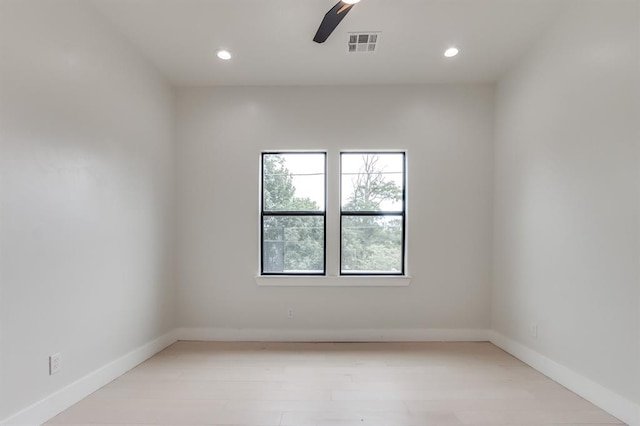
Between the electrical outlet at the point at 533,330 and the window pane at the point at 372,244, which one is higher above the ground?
the window pane at the point at 372,244

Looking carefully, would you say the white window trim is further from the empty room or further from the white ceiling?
the white ceiling

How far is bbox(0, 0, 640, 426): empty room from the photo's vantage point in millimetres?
2150

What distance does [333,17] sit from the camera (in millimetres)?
2193

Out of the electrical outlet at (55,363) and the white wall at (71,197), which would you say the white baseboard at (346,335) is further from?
the electrical outlet at (55,363)

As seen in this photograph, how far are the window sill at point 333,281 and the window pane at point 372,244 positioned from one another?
13 cm

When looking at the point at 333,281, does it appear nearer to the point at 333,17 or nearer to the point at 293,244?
the point at 293,244

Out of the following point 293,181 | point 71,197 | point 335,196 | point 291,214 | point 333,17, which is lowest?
point 291,214

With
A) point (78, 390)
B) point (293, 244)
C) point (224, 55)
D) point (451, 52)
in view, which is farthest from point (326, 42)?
point (78, 390)

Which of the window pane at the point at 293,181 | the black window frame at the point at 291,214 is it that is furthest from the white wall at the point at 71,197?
the window pane at the point at 293,181

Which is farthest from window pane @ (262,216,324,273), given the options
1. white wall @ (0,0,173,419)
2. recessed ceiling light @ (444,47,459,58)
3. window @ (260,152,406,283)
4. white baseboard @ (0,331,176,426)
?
recessed ceiling light @ (444,47,459,58)

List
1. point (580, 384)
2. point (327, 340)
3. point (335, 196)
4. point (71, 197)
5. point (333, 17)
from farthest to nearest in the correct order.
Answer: point (335, 196)
point (327, 340)
point (580, 384)
point (71, 197)
point (333, 17)

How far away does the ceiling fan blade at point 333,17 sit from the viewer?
6.77 feet

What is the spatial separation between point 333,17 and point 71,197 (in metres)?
2.25

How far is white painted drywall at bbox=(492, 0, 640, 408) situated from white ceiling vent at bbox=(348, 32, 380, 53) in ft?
4.98
